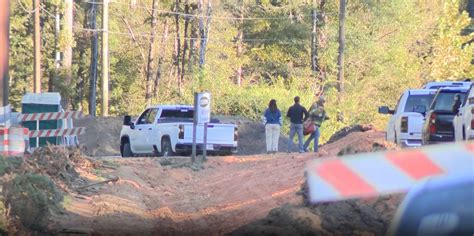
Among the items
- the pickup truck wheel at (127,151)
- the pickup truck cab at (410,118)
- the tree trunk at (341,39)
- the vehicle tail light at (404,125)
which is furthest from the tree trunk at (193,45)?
the vehicle tail light at (404,125)

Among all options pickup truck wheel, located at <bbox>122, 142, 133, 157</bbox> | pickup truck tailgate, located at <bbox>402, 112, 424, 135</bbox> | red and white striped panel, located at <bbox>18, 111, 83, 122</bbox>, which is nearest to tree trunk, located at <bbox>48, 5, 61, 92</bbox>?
pickup truck wheel, located at <bbox>122, 142, 133, 157</bbox>

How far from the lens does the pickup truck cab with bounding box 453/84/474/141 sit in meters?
12.8

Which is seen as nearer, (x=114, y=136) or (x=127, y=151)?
(x=127, y=151)

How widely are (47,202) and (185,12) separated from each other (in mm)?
50127

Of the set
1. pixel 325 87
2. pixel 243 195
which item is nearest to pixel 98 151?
pixel 325 87

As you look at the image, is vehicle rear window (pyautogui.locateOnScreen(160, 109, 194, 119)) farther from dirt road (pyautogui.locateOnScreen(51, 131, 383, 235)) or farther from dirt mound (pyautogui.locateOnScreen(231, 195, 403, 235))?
dirt mound (pyautogui.locateOnScreen(231, 195, 403, 235))

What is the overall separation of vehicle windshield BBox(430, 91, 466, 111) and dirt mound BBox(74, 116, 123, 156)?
22.1 metres

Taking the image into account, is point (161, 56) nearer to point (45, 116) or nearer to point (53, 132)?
point (53, 132)

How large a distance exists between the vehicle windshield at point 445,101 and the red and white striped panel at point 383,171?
13.2m

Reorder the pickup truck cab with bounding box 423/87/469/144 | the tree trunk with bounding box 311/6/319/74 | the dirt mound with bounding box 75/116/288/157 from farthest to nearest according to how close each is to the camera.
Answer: the tree trunk with bounding box 311/6/319/74
the dirt mound with bounding box 75/116/288/157
the pickup truck cab with bounding box 423/87/469/144

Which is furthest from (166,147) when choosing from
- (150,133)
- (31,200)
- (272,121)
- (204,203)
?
(31,200)

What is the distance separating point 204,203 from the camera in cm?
1448

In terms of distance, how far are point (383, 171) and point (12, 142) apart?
13.3 m

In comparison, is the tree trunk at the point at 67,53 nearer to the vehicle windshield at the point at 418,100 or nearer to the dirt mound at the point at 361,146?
the dirt mound at the point at 361,146
